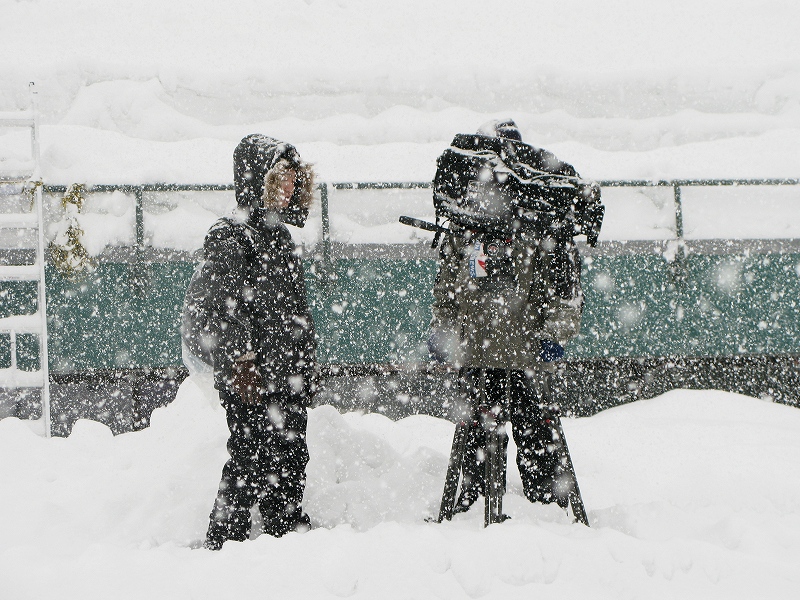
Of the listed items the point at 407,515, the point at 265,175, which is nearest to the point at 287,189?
the point at 265,175

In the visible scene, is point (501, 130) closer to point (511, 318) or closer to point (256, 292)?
point (511, 318)

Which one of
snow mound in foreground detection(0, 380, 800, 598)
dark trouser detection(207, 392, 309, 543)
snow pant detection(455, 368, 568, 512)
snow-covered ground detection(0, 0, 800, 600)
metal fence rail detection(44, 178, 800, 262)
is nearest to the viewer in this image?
snow mound in foreground detection(0, 380, 800, 598)

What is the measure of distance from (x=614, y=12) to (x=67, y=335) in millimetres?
9766

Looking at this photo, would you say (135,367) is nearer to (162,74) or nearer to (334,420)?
(334,420)

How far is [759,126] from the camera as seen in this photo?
9633 mm

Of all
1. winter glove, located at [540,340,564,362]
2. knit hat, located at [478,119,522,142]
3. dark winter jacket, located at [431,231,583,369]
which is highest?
knit hat, located at [478,119,522,142]

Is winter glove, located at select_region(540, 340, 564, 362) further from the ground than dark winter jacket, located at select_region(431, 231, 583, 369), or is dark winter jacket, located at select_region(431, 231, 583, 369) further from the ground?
dark winter jacket, located at select_region(431, 231, 583, 369)

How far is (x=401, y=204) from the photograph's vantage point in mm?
7336

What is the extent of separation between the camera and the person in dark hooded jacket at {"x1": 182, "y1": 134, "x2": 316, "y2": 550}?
3322 mm

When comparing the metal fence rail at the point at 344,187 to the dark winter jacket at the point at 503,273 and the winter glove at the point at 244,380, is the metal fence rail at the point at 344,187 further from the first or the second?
the winter glove at the point at 244,380

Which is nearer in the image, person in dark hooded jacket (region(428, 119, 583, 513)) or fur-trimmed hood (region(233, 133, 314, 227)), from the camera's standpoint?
person in dark hooded jacket (region(428, 119, 583, 513))

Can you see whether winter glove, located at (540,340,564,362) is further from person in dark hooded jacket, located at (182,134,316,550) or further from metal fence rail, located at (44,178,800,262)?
metal fence rail, located at (44,178,800,262)

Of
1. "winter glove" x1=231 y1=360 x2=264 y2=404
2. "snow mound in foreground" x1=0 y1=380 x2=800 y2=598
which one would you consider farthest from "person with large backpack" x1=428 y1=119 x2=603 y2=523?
"winter glove" x1=231 y1=360 x2=264 y2=404

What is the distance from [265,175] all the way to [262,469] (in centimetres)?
146
